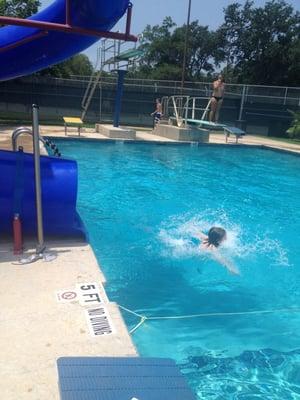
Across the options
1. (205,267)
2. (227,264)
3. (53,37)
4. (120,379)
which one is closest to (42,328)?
(120,379)

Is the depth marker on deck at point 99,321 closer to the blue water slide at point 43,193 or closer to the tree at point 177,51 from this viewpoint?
the blue water slide at point 43,193

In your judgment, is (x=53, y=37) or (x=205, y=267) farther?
(x=205, y=267)

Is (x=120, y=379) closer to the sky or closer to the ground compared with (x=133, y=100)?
closer to the sky

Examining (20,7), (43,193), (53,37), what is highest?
(20,7)

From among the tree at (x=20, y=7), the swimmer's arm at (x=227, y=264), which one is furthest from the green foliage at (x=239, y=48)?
the swimmer's arm at (x=227, y=264)

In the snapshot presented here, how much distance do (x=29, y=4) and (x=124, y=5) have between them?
65.0 feet

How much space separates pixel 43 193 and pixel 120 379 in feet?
8.12

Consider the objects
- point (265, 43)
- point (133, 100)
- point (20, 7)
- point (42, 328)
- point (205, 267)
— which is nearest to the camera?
point (42, 328)

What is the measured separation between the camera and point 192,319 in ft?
12.9

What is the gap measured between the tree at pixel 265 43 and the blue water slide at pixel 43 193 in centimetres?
3706

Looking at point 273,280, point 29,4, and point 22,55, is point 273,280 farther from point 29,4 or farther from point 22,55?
point 29,4

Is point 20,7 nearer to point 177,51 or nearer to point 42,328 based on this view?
point 42,328

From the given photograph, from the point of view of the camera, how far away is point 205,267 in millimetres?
5266

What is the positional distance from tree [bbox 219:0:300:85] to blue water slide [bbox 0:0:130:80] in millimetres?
35834
